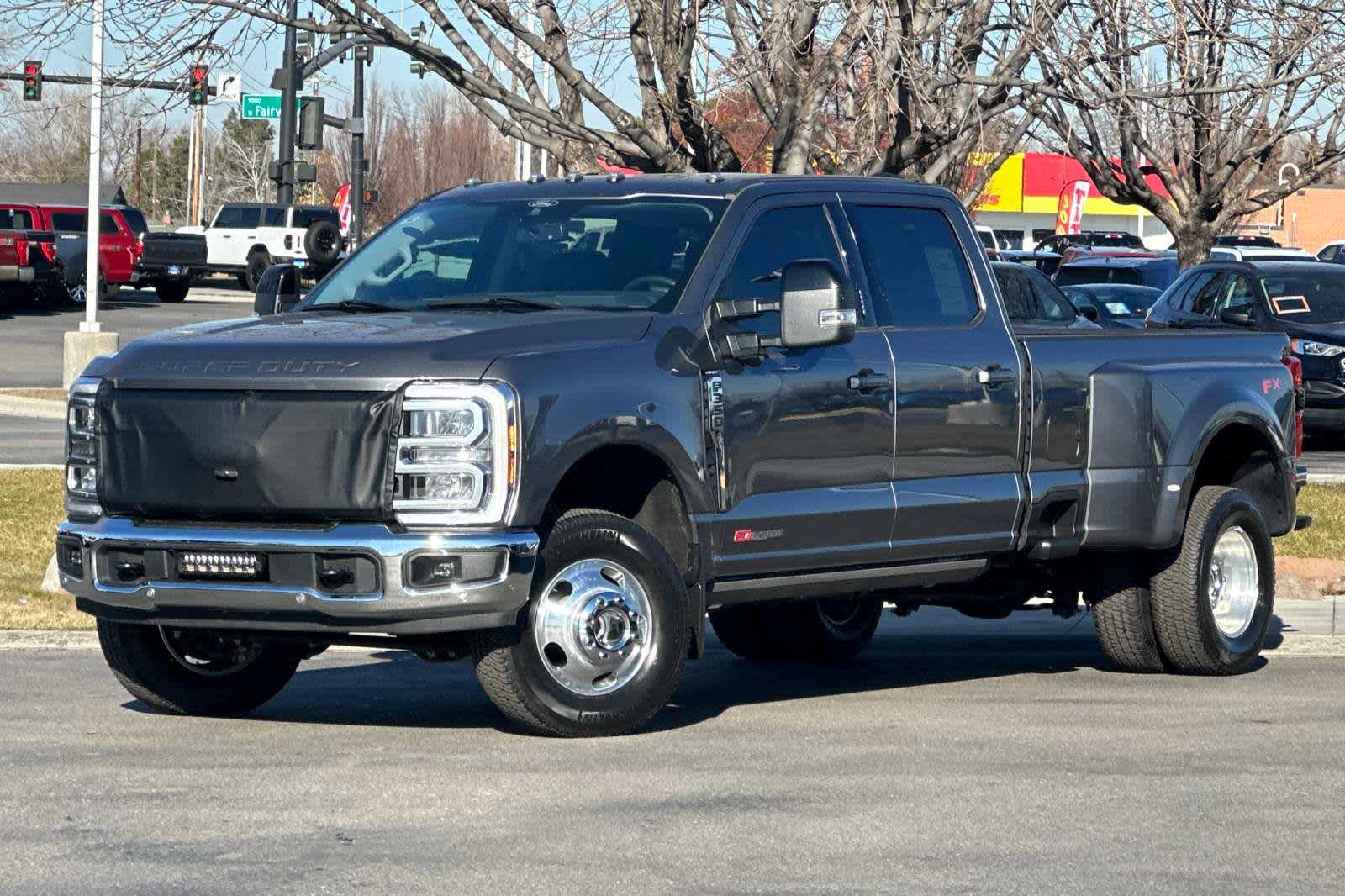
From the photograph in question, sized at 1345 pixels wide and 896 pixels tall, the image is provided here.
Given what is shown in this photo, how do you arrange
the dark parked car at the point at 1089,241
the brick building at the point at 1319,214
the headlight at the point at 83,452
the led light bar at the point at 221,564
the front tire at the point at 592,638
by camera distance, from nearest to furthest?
the led light bar at the point at 221,564 → the front tire at the point at 592,638 → the headlight at the point at 83,452 → the dark parked car at the point at 1089,241 → the brick building at the point at 1319,214

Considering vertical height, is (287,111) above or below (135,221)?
above

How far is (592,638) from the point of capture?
7910 millimetres

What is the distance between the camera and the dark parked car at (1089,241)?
55.2 meters

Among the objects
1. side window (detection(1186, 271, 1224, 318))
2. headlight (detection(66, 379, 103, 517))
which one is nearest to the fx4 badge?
headlight (detection(66, 379, 103, 517))

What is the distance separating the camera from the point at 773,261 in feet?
28.9

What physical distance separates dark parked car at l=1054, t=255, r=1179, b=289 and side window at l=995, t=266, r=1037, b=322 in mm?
16352

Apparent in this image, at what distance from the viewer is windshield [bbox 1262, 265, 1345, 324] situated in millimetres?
23312

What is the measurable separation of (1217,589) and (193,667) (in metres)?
4.62

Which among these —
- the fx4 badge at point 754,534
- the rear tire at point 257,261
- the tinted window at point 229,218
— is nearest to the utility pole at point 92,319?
the fx4 badge at point 754,534

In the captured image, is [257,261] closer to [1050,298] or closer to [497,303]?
[1050,298]

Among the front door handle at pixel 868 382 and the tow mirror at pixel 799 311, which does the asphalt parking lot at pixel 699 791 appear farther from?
the tow mirror at pixel 799 311

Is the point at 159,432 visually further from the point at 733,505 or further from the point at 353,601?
the point at 733,505

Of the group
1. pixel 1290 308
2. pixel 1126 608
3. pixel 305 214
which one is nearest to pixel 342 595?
pixel 1126 608

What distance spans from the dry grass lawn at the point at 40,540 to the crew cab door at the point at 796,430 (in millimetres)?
4217
